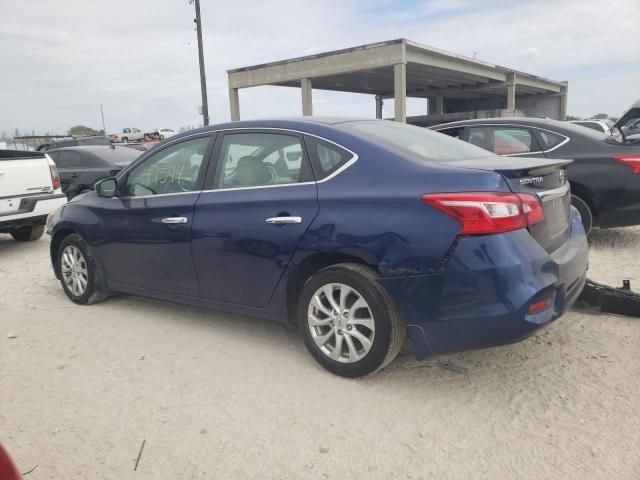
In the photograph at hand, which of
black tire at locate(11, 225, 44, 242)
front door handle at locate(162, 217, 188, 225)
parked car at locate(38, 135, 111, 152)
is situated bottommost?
black tire at locate(11, 225, 44, 242)

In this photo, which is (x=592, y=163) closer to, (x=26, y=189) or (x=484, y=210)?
(x=484, y=210)

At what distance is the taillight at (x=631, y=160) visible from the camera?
557cm

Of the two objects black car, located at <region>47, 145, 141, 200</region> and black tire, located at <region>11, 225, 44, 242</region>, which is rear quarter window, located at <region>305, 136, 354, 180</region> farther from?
black car, located at <region>47, 145, 141, 200</region>

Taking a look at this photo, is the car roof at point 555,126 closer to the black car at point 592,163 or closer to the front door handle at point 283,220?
the black car at point 592,163

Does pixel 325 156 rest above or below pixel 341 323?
above

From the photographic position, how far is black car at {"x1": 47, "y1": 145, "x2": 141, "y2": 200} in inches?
410

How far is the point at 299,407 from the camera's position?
304 cm

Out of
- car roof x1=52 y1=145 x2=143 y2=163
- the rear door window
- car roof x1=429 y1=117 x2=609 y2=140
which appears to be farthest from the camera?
car roof x1=52 y1=145 x2=143 y2=163

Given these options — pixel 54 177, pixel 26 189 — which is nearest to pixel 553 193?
pixel 26 189

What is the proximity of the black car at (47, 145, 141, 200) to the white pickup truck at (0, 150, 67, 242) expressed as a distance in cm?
249

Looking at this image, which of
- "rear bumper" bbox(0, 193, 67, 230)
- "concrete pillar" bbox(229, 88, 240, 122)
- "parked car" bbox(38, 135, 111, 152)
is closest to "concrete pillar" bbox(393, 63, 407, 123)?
"concrete pillar" bbox(229, 88, 240, 122)

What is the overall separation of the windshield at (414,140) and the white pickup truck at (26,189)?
548 centimetres

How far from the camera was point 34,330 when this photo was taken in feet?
14.5

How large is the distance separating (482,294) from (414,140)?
4.20ft
